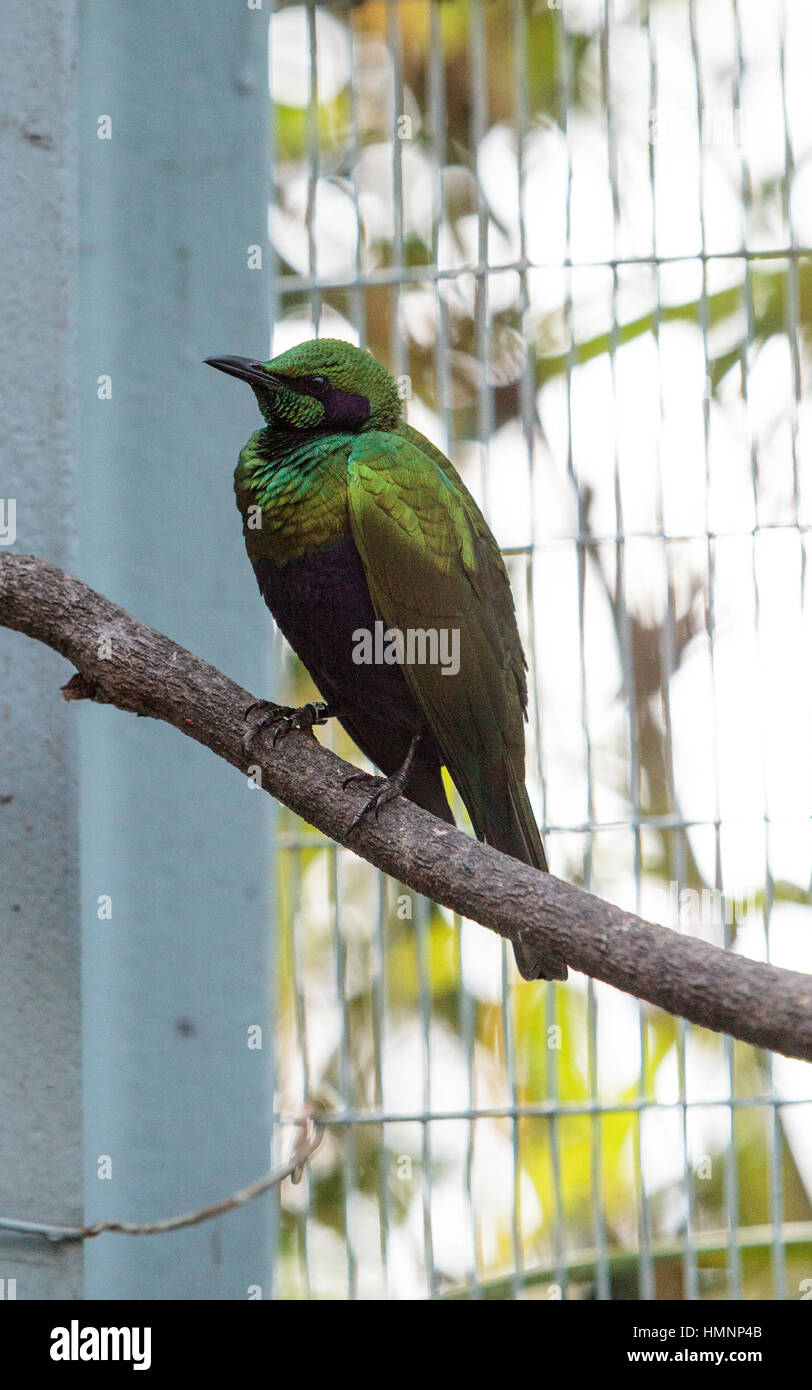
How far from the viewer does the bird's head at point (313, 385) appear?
1.79m

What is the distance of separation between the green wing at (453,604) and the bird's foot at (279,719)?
15 cm

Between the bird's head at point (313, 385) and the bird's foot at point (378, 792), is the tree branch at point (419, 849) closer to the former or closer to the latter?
A: the bird's foot at point (378, 792)

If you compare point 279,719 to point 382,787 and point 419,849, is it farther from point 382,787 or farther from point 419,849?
point 419,849

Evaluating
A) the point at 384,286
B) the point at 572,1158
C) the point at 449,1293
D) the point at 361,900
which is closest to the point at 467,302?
the point at 384,286

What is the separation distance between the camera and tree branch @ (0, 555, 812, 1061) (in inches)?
45.7

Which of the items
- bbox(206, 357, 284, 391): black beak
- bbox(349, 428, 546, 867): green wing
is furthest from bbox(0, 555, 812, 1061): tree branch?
bbox(206, 357, 284, 391): black beak

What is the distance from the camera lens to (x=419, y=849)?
146 centimetres

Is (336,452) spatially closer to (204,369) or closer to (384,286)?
(204,369)

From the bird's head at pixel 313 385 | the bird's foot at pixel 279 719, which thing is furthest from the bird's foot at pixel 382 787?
the bird's head at pixel 313 385

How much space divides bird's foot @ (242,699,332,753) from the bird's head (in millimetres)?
425

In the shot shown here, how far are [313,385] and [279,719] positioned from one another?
1.70 ft

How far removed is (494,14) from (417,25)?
0.56 ft

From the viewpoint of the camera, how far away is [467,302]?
2320 millimetres

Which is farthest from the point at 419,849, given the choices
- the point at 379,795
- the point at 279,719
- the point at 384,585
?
the point at 384,585
